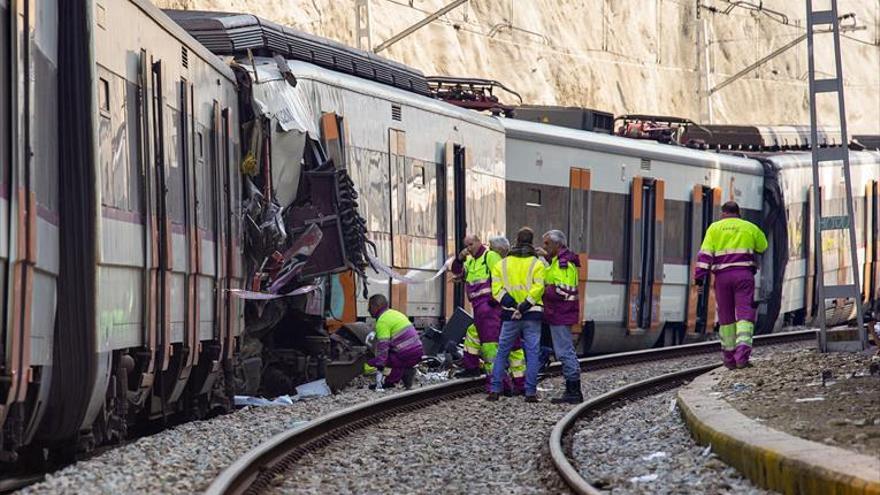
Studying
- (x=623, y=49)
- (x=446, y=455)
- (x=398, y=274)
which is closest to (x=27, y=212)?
(x=446, y=455)

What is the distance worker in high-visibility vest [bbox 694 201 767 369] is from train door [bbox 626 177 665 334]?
9.13 m

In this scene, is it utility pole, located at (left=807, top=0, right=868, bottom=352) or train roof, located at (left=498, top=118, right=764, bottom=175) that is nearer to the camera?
utility pole, located at (left=807, top=0, right=868, bottom=352)

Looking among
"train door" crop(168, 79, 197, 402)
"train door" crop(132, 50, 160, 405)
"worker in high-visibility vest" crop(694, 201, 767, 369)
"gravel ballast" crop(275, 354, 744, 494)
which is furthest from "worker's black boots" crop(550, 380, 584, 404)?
"train door" crop(132, 50, 160, 405)

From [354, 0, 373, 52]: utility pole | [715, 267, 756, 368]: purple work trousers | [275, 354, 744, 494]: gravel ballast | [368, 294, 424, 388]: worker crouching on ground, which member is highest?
[354, 0, 373, 52]: utility pole

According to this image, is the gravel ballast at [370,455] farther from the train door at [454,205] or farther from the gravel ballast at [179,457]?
the train door at [454,205]

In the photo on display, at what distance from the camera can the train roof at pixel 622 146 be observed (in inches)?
938

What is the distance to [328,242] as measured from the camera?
17141 millimetres

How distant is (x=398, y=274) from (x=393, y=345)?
1973 millimetres

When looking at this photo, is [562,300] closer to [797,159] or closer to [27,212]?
[27,212]

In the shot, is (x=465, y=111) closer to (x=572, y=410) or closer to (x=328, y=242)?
(x=328, y=242)

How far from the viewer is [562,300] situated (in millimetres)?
15906

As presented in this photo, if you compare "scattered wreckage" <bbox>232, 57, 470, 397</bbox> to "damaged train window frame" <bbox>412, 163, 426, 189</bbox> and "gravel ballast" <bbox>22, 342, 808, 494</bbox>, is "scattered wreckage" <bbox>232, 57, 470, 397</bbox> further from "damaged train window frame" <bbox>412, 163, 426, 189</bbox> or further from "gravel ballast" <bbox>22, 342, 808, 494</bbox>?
"damaged train window frame" <bbox>412, 163, 426, 189</bbox>

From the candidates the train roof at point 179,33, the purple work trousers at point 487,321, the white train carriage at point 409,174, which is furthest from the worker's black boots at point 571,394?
the train roof at point 179,33

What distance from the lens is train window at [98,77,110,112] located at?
10070 millimetres
